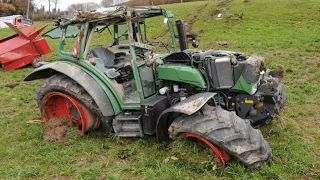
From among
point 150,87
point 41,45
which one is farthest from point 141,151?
point 41,45

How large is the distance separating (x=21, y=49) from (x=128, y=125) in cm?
777

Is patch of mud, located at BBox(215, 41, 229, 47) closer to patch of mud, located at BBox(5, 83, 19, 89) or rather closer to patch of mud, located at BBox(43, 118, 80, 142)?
patch of mud, located at BBox(5, 83, 19, 89)

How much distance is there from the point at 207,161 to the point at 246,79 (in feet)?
4.29

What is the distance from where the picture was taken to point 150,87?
4.63 meters

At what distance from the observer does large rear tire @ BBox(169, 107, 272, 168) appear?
11.6 ft

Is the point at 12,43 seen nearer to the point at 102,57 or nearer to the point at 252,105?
the point at 102,57

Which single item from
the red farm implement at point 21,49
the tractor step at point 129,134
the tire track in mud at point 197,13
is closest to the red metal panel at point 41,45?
the red farm implement at point 21,49

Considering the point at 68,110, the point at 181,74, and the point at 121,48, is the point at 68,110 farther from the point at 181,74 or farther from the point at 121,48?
the point at 181,74

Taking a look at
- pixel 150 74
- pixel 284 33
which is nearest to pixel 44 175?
pixel 150 74

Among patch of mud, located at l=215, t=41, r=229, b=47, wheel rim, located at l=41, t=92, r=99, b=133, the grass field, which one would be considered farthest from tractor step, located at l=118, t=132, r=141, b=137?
patch of mud, located at l=215, t=41, r=229, b=47

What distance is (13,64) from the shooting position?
10758mm

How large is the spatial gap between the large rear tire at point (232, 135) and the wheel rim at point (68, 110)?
5.54 ft

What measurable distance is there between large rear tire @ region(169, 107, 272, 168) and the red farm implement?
832 centimetres

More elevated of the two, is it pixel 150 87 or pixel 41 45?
pixel 41 45
